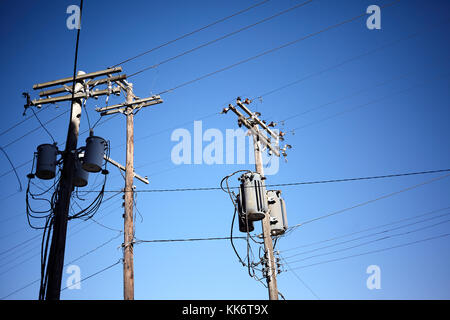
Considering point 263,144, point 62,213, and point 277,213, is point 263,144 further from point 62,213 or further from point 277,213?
point 62,213

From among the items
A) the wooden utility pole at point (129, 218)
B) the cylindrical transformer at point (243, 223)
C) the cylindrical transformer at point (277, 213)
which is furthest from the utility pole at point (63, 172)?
the cylindrical transformer at point (277, 213)

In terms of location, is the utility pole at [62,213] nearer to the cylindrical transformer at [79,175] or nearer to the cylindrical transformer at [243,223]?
the cylindrical transformer at [79,175]

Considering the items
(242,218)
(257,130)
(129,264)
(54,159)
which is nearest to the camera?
(54,159)

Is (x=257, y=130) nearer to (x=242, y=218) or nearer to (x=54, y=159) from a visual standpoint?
(x=242, y=218)

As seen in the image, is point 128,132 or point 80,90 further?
point 128,132

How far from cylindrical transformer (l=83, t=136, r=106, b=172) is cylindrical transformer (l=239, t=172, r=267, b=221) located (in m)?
4.77

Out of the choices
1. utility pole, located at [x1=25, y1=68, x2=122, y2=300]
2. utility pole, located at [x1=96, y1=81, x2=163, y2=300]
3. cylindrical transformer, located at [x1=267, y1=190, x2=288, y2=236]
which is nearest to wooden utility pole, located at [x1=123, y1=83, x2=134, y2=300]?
utility pole, located at [x1=96, y1=81, x2=163, y2=300]

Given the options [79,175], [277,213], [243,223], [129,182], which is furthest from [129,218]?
[277,213]

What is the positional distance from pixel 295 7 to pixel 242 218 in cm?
610

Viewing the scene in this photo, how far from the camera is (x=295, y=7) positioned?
33.8ft

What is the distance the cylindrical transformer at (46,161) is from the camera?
23.1ft

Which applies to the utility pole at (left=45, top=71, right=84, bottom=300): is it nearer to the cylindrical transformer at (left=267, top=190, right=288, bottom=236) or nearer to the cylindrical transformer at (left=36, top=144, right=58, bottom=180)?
the cylindrical transformer at (left=36, top=144, right=58, bottom=180)
